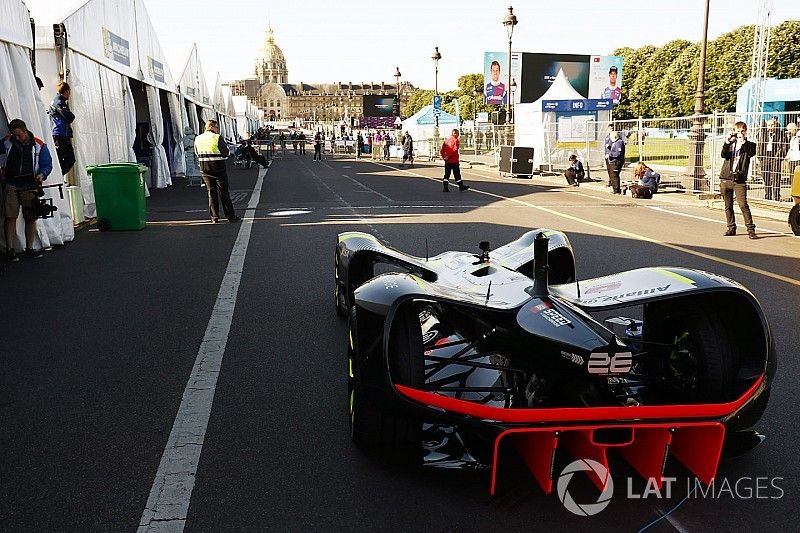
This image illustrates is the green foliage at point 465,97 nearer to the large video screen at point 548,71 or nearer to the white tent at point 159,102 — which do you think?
the large video screen at point 548,71

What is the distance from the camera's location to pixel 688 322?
11.9 ft

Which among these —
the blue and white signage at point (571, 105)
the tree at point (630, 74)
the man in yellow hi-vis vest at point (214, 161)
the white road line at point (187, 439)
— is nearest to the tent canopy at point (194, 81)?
the blue and white signage at point (571, 105)

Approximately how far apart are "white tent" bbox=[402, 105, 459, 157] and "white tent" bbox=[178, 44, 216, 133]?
16.9 meters

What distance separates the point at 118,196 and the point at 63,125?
5.69 ft

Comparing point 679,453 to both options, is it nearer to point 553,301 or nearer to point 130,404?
point 553,301

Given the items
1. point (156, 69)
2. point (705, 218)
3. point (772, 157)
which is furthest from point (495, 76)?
point (705, 218)

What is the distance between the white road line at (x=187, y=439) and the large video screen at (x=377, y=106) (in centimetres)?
9673

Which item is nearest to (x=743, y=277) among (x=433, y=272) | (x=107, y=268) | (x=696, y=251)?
(x=696, y=251)

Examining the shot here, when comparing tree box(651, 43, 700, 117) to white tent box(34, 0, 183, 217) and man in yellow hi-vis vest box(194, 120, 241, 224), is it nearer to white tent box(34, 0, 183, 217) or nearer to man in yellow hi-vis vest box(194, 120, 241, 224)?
white tent box(34, 0, 183, 217)

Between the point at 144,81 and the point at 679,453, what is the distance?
20.2m

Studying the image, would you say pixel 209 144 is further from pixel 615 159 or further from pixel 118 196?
pixel 615 159

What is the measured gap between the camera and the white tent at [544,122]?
2798 centimetres

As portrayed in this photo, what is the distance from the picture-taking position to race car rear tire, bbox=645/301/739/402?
3.41 metres

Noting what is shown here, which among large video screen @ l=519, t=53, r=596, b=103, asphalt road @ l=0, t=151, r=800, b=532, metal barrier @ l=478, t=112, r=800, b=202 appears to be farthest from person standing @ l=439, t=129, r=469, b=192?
large video screen @ l=519, t=53, r=596, b=103
